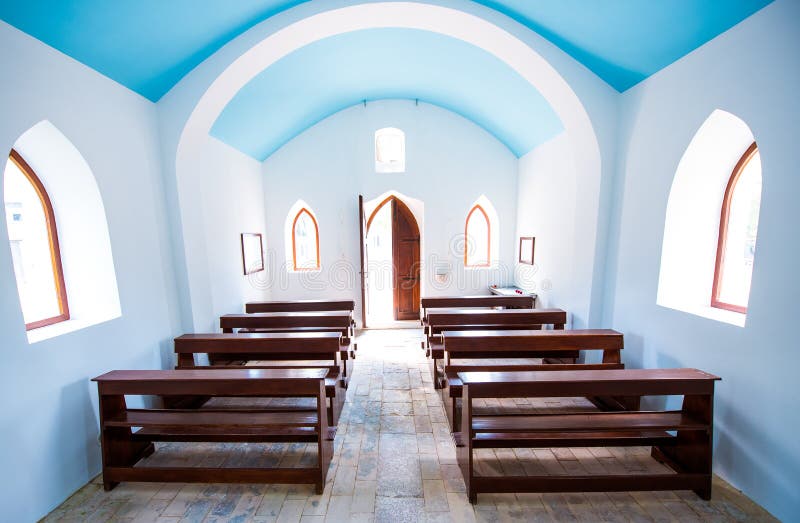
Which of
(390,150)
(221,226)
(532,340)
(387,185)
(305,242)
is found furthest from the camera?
(305,242)

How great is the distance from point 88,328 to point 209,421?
1.25 metres

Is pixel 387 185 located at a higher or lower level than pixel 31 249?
higher

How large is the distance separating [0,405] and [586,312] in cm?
496

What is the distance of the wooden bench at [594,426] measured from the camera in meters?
2.31

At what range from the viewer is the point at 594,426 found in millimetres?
2412

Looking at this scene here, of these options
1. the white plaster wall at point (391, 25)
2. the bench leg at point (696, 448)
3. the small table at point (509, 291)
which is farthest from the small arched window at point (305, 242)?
the bench leg at point (696, 448)

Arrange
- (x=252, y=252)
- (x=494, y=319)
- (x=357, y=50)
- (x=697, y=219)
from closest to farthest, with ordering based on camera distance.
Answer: (x=697, y=219) → (x=494, y=319) → (x=357, y=50) → (x=252, y=252)

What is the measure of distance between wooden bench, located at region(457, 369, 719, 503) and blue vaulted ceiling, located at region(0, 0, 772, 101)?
2593 millimetres

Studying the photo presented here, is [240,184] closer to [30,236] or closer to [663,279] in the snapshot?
[30,236]

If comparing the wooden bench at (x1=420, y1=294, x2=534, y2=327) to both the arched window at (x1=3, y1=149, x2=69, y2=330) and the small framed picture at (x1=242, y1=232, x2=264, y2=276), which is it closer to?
the small framed picture at (x1=242, y1=232, x2=264, y2=276)

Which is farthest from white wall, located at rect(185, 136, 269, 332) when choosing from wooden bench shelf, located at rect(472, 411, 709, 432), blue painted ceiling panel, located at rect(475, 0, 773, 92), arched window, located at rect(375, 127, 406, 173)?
blue painted ceiling panel, located at rect(475, 0, 773, 92)

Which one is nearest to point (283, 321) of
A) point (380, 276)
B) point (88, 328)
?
point (88, 328)

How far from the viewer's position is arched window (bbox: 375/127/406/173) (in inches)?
262

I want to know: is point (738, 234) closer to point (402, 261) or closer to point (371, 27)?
point (371, 27)
